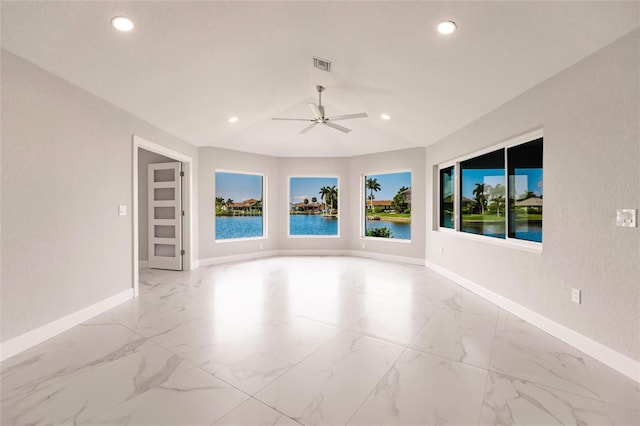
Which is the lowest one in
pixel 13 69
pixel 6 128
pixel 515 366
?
pixel 515 366

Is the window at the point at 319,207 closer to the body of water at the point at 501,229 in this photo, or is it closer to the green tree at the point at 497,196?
the body of water at the point at 501,229

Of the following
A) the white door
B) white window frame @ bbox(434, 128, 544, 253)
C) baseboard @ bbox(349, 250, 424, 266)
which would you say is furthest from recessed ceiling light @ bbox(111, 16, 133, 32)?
baseboard @ bbox(349, 250, 424, 266)

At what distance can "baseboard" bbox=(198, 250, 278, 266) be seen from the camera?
619 centimetres

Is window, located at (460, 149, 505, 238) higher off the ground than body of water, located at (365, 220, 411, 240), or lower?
higher

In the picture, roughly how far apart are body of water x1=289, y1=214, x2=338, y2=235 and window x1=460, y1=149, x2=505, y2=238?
3393 millimetres

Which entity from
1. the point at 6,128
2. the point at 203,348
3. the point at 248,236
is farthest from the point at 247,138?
the point at 203,348

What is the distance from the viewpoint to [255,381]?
2.04 metres

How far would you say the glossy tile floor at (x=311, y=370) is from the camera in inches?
68.0

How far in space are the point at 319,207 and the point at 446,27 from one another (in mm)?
5823

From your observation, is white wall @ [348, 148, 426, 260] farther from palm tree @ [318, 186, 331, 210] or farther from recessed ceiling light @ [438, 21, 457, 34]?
recessed ceiling light @ [438, 21, 457, 34]

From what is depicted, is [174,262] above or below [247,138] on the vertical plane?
below

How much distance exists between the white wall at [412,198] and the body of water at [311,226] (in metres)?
0.50

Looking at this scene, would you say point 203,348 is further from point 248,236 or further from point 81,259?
point 248,236

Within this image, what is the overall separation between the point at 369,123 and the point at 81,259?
4948 mm
